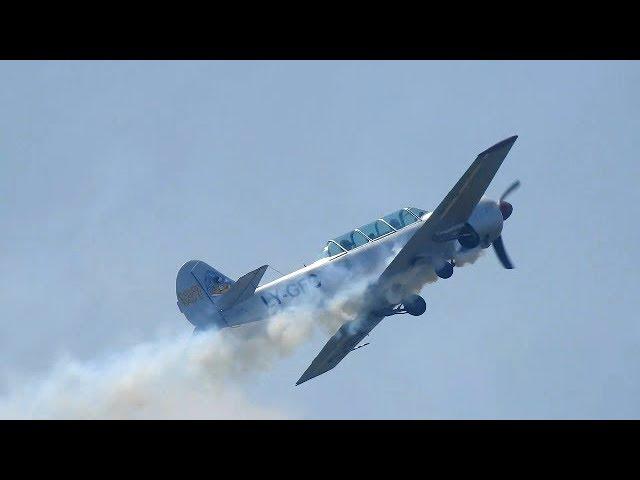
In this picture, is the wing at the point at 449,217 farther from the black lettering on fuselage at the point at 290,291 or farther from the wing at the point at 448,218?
the black lettering on fuselage at the point at 290,291

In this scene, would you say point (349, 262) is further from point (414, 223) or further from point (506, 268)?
point (506, 268)

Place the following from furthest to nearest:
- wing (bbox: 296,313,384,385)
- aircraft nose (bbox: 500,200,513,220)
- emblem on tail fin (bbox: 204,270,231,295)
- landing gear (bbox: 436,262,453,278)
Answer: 1. wing (bbox: 296,313,384,385)
2. aircraft nose (bbox: 500,200,513,220)
3. emblem on tail fin (bbox: 204,270,231,295)
4. landing gear (bbox: 436,262,453,278)

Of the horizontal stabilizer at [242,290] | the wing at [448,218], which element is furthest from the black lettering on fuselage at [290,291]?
the wing at [448,218]

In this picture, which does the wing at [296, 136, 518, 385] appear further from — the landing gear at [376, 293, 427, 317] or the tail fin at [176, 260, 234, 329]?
the tail fin at [176, 260, 234, 329]

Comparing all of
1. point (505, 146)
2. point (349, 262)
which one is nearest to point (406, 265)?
point (349, 262)

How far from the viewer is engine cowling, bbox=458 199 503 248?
32.6 m

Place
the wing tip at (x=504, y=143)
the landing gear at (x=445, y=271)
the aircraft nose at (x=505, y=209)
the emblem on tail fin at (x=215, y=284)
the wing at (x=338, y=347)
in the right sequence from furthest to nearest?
the wing at (x=338, y=347) → the aircraft nose at (x=505, y=209) → the emblem on tail fin at (x=215, y=284) → the landing gear at (x=445, y=271) → the wing tip at (x=504, y=143)

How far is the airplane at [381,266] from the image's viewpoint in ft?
105

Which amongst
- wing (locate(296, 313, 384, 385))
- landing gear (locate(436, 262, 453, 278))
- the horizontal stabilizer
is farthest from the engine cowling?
the horizontal stabilizer

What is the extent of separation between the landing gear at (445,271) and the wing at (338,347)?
2.67 meters

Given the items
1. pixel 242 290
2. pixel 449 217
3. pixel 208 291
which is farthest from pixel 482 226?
pixel 208 291

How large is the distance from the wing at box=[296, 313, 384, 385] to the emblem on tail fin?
359 centimetres

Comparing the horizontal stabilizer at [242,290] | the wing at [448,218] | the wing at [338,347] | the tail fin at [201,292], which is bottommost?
the wing at [448,218]

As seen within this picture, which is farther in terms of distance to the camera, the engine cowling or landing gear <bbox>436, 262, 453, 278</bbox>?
landing gear <bbox>436, 262, 453, 278</bbox>
